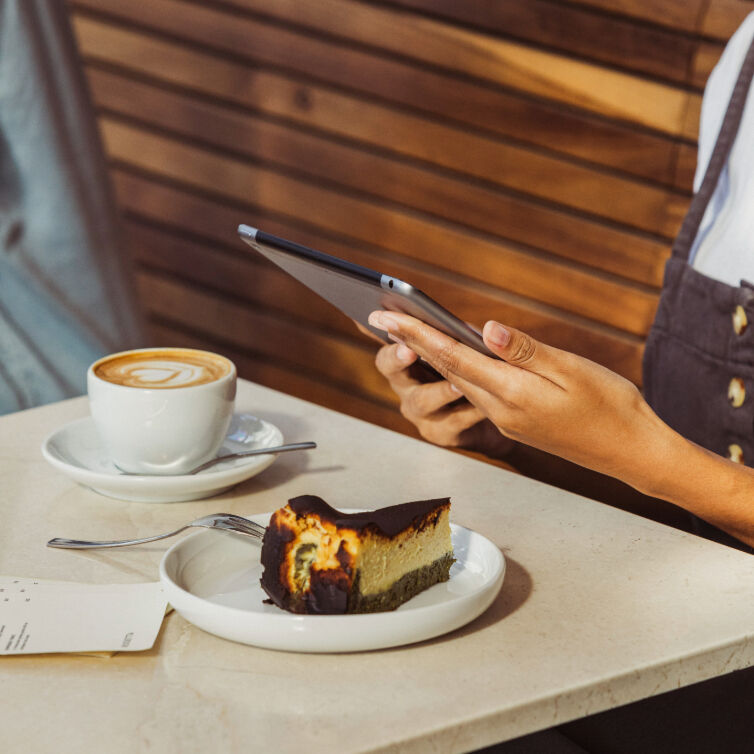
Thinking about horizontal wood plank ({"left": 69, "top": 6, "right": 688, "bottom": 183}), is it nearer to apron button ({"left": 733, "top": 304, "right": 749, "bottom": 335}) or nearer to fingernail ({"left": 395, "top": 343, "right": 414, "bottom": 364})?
apron button ({"left": 733, "top": 304, "right": 749, "bottom": 335})

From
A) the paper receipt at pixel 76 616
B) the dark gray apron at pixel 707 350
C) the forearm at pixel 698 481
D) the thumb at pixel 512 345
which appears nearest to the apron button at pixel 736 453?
the dark gray apron at pixel 707 350

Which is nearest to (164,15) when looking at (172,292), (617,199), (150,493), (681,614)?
(172,292)

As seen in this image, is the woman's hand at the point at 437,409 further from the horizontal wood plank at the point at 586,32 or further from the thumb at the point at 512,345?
the horizontal wood plank at the point at 586,32

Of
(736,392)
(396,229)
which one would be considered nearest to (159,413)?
(736,392)

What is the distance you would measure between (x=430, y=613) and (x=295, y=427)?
0.53 meters

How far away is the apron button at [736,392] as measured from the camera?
1.38m

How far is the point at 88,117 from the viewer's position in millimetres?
2043

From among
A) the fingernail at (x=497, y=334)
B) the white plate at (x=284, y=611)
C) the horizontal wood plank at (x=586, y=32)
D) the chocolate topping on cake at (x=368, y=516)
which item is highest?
the horizontal wood plank at (x=586, y=32)

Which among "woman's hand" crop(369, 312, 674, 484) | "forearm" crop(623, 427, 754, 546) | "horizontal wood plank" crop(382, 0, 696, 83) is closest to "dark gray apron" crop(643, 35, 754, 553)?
"forearm" crop(623, 427, 754, 546)

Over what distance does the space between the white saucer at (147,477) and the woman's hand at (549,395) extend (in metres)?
0.20

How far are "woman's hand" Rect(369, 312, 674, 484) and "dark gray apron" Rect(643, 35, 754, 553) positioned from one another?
379 mm

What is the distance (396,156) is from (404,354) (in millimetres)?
1331

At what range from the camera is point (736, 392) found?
1381mm

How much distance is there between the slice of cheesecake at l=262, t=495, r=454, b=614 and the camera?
75 centimetres
